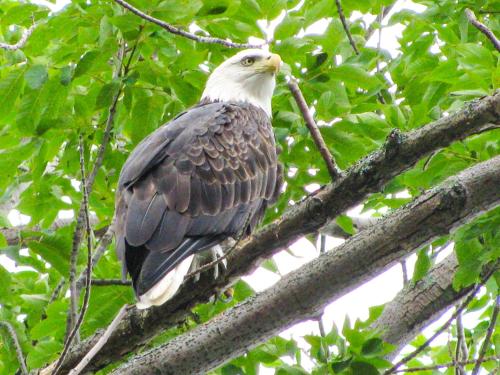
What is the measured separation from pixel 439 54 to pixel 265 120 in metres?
1.38

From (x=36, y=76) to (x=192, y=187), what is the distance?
1.13 m

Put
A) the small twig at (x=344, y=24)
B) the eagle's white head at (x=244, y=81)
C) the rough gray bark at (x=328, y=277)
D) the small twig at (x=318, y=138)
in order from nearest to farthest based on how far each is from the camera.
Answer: the rough gray bark at (x=328, y=277) < the small twig at (x=318, y=138) < the small twig at (x=344, y=24) < the eagle's white head at (x=244, y=81)

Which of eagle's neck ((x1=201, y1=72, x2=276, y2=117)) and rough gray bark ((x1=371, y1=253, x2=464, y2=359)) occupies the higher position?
eagle's neck ((x1=201, y1=72, x2=276, y2=117))

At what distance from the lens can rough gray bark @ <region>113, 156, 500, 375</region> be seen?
3.69 meters

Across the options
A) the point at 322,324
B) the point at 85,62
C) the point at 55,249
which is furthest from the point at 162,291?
the point at 322,324

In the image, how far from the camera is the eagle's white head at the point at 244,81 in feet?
20.1

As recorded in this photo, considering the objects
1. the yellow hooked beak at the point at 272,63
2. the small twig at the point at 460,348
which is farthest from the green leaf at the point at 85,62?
the small twig at the point at 460,348

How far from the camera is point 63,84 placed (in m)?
4.84

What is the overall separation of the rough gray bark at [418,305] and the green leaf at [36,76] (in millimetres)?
2501

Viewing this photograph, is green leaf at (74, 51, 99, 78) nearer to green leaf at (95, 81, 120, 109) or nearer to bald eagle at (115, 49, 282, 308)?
green leaf at (95, 81, 120, 109)

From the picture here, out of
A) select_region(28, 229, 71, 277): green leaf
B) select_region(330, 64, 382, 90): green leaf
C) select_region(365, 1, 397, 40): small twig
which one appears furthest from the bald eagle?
select_region(365, 1, 397, 40): small twig

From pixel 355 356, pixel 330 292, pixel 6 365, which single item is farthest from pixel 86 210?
pixel 6 365

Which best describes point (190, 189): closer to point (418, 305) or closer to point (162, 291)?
point (162, 291)

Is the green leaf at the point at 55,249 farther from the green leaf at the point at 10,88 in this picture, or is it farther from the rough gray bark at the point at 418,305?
the rough gray bark at the point at 418,305
